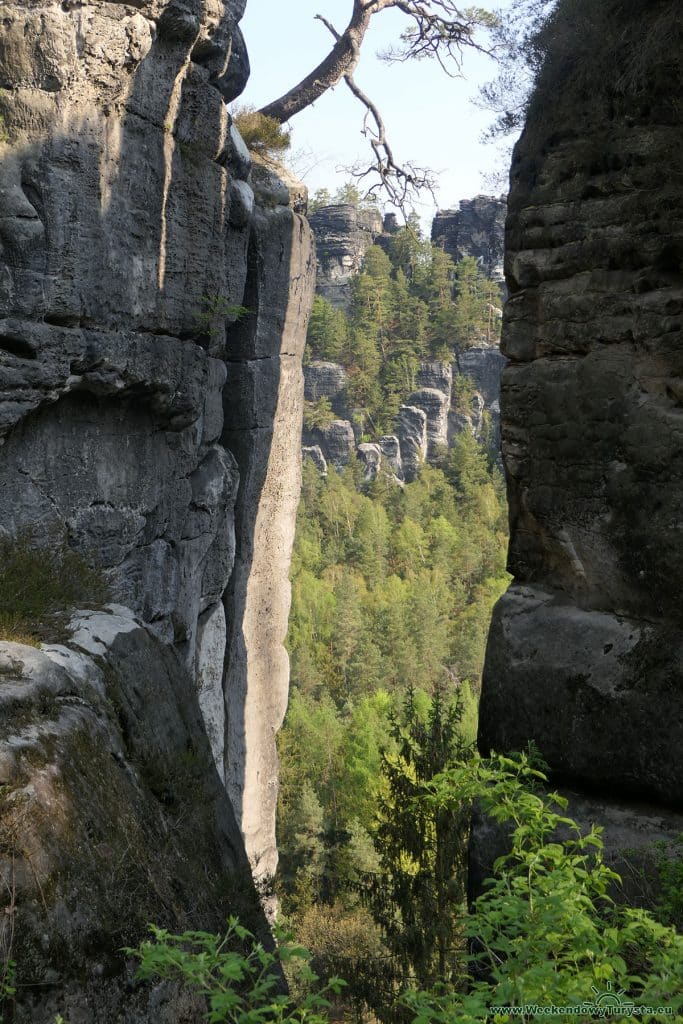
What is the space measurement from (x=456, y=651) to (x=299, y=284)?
2492 cm

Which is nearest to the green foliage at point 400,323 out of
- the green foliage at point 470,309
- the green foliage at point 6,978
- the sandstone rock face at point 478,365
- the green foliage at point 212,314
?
the green foliage at point 470,309

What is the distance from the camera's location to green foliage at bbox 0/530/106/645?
548 cm

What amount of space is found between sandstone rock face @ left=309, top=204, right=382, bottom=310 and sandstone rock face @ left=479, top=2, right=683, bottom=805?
52812 mm

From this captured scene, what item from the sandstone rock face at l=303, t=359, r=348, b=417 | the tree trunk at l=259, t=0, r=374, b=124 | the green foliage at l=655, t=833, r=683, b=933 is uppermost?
the sandstone rock face at l=303, t=359, r=348, b=417

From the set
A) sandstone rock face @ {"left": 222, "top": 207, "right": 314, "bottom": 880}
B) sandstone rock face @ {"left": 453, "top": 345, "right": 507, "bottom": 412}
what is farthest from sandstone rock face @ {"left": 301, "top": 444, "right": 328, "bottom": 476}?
sandstone rock face @ {"left": 222, "top": 207, "right": 314, "bottom": 880}

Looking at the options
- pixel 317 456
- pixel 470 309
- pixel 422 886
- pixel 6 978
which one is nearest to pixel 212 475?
pixel 422 886

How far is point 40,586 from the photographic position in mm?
6742

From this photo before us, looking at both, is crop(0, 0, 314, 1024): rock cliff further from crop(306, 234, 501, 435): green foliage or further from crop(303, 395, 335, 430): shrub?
crop(306, 234, 501, 435): green foliage

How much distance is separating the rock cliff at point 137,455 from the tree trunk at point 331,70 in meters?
1.93

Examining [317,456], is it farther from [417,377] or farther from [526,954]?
[526,954]

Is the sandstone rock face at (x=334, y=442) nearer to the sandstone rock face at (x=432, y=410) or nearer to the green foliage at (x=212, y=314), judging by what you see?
the sandstone rock face at (x=432, y=410)

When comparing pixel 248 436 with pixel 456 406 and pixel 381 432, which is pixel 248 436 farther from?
pixel 456 406

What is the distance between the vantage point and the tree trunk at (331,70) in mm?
13422

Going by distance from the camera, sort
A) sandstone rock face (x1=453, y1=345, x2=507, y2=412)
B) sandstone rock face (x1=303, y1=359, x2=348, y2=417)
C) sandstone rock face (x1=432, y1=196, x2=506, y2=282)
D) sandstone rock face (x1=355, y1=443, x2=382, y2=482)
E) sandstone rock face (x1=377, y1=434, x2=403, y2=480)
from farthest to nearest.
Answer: sandstone rock face (x1=432, y1=196, x2=506, y2=282), sandstone rock face (x1=453, y1=345, x2=507, y2=412), sandstone rock face (x1=377, y1=434, x2=403, y2=480), sandstone rock face (x1=303, y1=359, x2=348, y2=417), sandstone rock face (x1=355, y1=443, x2=382, y2=482)
